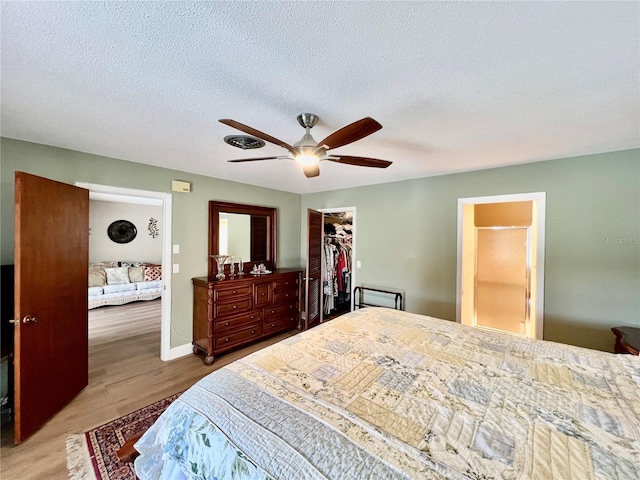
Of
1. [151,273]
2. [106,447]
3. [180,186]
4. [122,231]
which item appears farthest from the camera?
[122,231]

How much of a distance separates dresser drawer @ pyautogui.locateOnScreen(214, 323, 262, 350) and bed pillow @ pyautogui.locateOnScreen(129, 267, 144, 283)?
3.82 m

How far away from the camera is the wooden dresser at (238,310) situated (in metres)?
2.95

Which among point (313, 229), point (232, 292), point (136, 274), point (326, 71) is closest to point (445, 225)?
point (313, 229)

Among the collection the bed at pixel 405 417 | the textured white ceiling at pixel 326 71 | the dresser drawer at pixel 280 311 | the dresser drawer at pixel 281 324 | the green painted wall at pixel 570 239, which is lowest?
the dresser drawer at pixel 281 324

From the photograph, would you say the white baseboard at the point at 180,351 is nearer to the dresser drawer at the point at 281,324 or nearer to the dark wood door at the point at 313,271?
the dresser drawer at the point at 281,324

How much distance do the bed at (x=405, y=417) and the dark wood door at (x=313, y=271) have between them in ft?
6.99

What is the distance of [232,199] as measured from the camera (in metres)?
3.67

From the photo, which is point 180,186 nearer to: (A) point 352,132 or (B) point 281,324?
(B) point 281,324

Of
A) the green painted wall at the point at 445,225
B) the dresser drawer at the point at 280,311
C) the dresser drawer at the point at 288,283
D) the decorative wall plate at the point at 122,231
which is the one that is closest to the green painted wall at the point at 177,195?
the green painted wall at the point at 445,225

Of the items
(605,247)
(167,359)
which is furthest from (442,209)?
(167,359)

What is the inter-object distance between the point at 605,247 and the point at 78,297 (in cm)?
498

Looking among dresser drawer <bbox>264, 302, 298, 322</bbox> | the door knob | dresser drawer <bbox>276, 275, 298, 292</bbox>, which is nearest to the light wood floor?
dresser drawer <bbox>264, 302, 298, 322</bbox>

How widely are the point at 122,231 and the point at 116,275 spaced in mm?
1256

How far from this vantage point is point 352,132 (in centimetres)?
142
